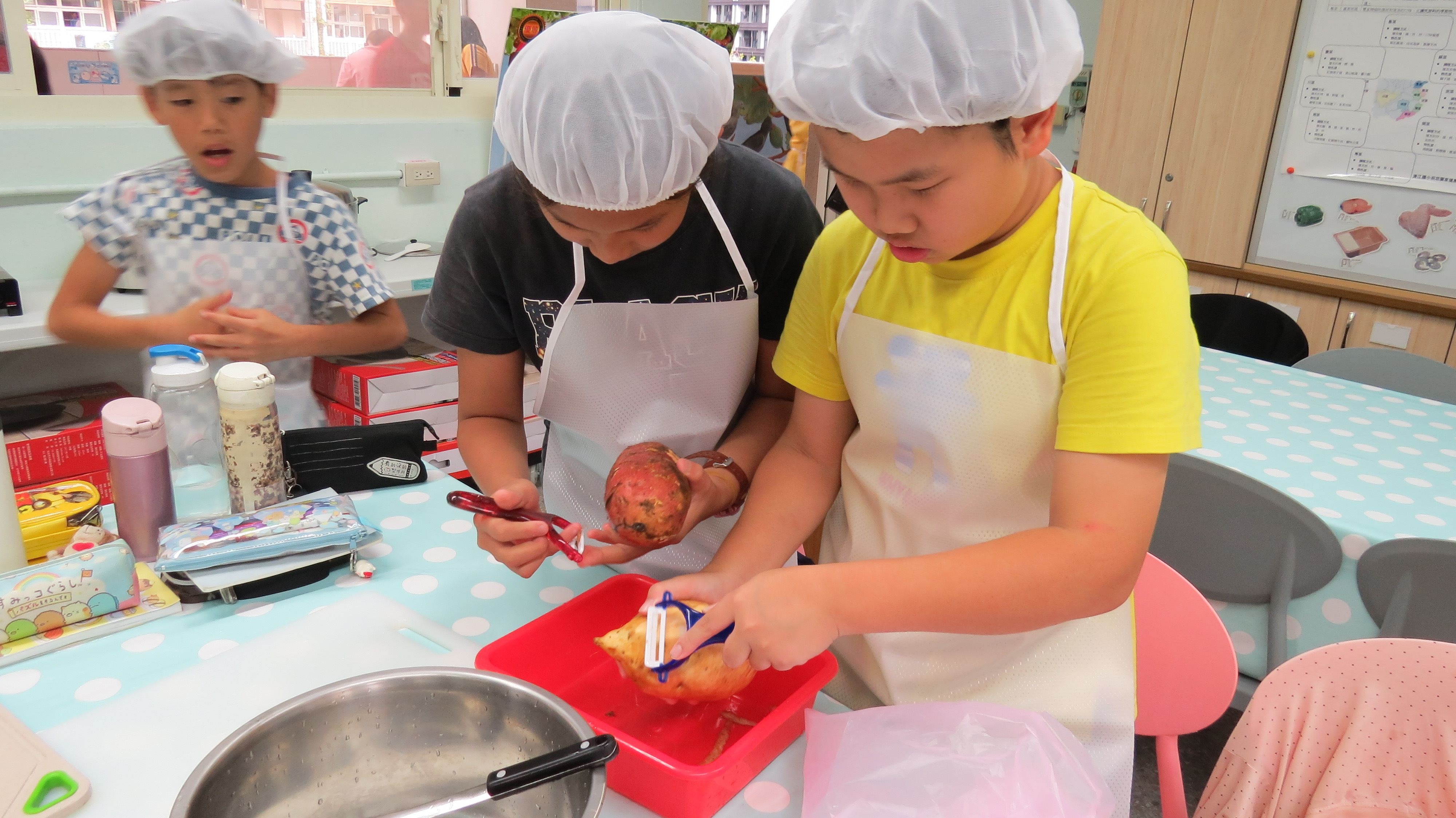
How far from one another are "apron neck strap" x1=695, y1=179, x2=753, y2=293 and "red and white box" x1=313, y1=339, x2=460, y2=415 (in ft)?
3.15

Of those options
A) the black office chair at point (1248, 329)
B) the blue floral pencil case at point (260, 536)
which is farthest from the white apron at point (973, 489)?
the black office chair at point (1248, 329)

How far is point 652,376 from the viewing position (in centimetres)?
137

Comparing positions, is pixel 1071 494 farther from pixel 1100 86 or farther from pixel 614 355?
pixel 1100 86

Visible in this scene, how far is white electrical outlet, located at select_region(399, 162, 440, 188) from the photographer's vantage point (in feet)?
10.8

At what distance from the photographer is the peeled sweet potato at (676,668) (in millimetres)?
897

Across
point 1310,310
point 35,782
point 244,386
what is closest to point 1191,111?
point 1310,310

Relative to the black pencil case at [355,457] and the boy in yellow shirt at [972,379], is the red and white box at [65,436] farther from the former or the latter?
the boy in yellow shirt at [972,379]

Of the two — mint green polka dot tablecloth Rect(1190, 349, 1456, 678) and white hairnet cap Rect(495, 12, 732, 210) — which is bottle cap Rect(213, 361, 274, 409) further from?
mint green polka dot tablecloth Rect(1190, 349, 1456, 678)

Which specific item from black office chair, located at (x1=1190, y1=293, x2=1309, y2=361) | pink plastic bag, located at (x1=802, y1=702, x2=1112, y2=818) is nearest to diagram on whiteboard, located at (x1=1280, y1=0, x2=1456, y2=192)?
black office chair, located at (x1=1190, y1=293, x2=1309, y2=361)

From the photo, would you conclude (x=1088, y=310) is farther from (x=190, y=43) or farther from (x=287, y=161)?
(x=287, y=161)

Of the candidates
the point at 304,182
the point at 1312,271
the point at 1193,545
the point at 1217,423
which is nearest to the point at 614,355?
the point at 304,182

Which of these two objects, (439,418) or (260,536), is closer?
(260,536)

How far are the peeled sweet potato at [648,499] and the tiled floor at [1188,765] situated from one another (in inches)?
62.8

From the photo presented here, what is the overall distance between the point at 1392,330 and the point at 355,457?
12.8 ft
